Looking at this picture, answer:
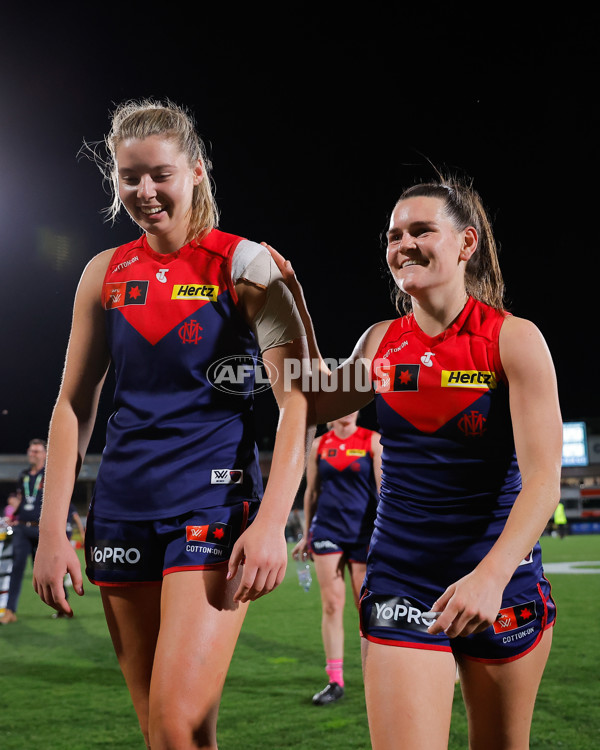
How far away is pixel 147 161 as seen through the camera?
249cm

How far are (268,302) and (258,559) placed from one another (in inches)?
32.7

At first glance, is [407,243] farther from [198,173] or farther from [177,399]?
[177,399]

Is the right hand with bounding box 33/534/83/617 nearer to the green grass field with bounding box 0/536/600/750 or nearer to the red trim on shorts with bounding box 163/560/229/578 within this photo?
the red trim on shorts with bounding box 163/560/229/578

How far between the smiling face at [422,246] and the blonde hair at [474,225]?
0.05 m

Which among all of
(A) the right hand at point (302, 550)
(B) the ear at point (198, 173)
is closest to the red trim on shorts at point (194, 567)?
(B) the ear at point (198, 173)

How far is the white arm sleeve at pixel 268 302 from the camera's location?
254 cm

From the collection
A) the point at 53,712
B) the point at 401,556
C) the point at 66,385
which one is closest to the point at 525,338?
the point at 401,556

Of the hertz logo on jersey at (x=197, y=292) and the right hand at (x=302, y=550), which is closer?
the hertz logo on jersey at (x=197, y=292)

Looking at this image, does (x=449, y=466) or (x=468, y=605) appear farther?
(x=449, y=466)

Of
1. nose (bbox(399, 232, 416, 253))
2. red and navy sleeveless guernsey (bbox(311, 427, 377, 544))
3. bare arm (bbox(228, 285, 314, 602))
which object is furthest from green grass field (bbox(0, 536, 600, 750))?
nose (bbox(399, 232, 416, 253))

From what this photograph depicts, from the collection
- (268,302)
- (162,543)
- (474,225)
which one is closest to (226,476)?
(162,543)

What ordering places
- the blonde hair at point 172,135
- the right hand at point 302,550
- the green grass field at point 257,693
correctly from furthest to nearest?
1. the right hand at point 302,550
2. the green grass field at point 257,693
3. the blonde hair at point 172,135

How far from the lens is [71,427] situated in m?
2.64

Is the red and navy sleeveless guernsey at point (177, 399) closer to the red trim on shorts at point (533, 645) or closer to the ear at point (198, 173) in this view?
the ear at point (198, 173)
